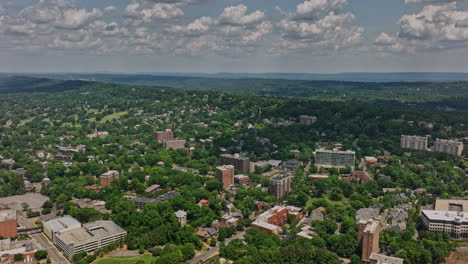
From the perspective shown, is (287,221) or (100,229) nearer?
(100,229)

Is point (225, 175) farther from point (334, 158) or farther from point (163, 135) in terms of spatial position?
point (163, 135)

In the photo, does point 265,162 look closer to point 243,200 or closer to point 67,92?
point 243,200

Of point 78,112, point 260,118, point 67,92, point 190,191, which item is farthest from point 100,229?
point 67,92

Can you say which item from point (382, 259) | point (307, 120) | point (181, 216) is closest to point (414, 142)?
point (307, 120)

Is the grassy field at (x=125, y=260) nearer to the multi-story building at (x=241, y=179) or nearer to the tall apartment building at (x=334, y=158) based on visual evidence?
the multi-story building at (x=241, y=179)

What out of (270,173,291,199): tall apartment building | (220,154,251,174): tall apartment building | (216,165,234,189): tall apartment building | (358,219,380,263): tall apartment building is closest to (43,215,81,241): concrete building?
(216,165,234,189): tall apartment building

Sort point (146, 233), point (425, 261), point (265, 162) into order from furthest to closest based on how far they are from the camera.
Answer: point (265, 162)
point (146, 233)
point (425, 261)

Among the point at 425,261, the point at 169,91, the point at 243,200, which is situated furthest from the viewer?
the point at 169,91

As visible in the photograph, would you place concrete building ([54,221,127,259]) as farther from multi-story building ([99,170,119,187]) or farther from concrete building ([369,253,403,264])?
concrete building ([369,253,403,264])
